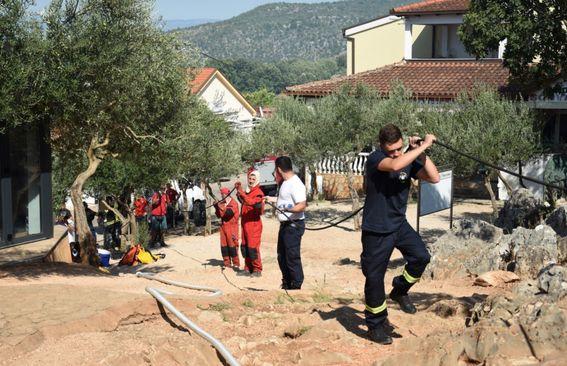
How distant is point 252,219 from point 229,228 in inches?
77.9

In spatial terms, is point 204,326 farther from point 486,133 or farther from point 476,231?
point 486,133

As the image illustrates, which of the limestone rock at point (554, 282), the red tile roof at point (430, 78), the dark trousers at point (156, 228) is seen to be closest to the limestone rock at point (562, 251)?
the limestone rock at point (554, 282)

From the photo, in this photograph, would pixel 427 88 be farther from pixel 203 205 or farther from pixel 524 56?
pixel 524 56

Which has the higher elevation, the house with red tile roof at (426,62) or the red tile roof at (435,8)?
the red tile roof at (435,8)

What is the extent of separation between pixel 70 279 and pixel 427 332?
5.98m

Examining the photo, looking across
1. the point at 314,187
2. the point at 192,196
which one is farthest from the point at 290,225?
the point at 314,187

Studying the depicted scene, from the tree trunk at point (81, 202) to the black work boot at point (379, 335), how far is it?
773 cm

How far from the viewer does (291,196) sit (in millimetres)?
10008

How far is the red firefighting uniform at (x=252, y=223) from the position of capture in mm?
12203

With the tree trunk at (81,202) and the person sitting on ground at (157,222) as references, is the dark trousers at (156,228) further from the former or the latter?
the tree trunk at (81,202)

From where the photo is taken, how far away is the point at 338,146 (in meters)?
22.4

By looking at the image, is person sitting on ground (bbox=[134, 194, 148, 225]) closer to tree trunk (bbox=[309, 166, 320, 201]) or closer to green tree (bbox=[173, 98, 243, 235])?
green tree (bbox=[173, 98, 243, 235])

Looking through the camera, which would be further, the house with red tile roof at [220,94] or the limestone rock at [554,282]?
the house with red tile roof at [220,94]

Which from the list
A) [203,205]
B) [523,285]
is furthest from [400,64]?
[523,285]
